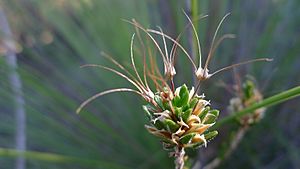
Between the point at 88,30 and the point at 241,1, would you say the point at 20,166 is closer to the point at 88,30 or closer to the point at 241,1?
the point at 88,30

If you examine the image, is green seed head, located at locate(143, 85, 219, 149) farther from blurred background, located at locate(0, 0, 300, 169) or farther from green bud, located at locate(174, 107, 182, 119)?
blurred background, located at locate(0, 0, 300, 169)

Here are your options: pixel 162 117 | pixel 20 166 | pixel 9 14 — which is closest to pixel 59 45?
pixel 9 14

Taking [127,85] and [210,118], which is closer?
[210,118]

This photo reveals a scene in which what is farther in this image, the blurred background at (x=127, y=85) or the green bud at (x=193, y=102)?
the blurred background at (x=127, y=85)

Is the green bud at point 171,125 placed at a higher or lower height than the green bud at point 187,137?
higher

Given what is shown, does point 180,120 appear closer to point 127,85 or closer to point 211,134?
point 211,134

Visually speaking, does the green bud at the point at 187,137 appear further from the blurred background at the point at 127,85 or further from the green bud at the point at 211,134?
the blurred background at the point at 127,85

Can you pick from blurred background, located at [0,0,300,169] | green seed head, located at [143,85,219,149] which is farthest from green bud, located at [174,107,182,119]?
blurred background, located at [0,0,300,169]

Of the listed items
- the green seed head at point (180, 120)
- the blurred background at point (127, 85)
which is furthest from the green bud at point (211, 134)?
the blurred background at point (127, 85)

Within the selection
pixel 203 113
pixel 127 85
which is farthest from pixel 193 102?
pixel 127 85
